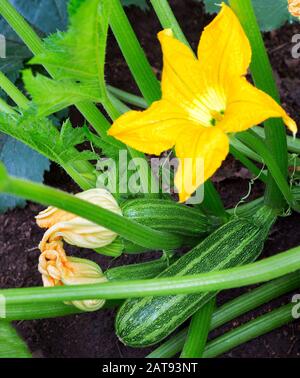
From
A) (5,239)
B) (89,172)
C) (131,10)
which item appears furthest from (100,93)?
(131,10)

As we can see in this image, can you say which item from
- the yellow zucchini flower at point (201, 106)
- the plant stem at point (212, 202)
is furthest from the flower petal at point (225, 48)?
the plant stem at point (212, 202)

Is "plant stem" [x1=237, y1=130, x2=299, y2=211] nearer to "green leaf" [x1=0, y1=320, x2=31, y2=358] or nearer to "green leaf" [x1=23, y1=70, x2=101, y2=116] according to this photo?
"green leaf" [x1=23, y1=70, x2=101, y2=116]

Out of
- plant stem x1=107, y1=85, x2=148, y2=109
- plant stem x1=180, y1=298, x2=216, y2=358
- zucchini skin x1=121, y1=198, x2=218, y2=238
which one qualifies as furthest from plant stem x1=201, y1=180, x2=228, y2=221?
plant stem x1=107, y1=85, x2=148, y2=109

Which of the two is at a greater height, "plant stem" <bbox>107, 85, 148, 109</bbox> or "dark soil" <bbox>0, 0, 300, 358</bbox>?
"plant stem" <bbox>107, 85, 148, 109</bbox>

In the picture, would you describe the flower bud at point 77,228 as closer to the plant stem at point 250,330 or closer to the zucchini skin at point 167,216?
the zucchini skin at point 167,216

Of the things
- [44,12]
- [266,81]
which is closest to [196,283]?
[266,81]

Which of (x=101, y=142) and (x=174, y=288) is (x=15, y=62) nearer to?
(x=101, y=142)
